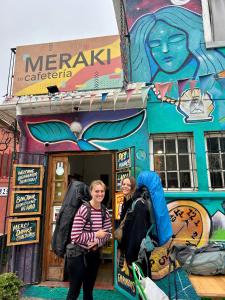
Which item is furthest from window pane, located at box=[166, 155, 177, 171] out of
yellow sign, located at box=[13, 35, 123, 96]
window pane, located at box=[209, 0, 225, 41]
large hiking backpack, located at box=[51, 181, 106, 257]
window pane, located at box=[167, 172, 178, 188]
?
window pane, located at box=[209, 0, 225, 41]

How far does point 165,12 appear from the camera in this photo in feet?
18.7

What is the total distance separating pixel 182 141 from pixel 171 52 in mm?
2084

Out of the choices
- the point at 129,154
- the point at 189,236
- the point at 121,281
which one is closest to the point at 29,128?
the point at 129,154

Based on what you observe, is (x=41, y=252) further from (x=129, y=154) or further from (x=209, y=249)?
(x=209, y=249)

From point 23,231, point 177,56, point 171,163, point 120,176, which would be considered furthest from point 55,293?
point 177,56

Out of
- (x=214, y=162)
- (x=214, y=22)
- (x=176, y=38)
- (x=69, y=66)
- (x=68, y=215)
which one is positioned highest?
(x=214, y=22)

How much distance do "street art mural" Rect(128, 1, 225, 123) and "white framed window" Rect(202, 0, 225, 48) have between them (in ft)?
0.37

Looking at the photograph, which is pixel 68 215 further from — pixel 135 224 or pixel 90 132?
pixel 90 132

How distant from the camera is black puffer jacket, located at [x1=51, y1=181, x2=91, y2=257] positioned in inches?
123

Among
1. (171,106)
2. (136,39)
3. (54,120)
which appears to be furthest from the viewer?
(136,39)

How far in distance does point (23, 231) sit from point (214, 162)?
3.87m

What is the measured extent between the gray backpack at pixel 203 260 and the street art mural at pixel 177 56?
2.62 meters

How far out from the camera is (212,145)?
4.69m

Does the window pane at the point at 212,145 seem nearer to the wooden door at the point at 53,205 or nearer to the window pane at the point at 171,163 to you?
the window pane at the point at 171,163
